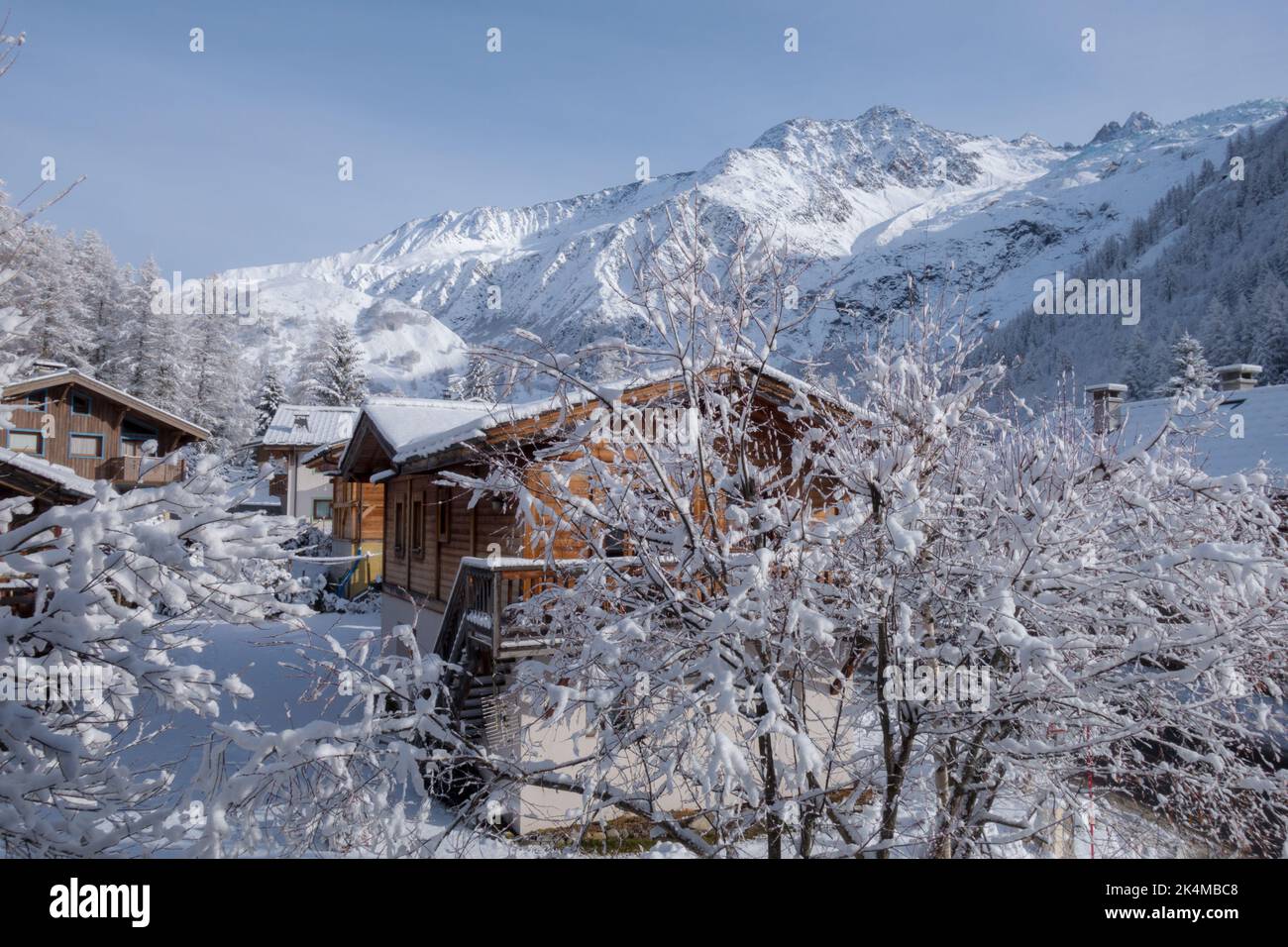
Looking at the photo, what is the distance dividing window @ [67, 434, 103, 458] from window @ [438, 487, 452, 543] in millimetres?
24747

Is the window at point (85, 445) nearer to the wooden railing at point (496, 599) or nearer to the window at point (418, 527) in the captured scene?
the window at point (418, 527)

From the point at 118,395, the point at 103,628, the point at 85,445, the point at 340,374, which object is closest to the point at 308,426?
the point at 85,445

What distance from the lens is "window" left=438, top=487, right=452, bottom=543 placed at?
1407cm

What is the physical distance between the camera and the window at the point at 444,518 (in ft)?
46.2

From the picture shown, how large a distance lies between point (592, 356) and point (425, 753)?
7.87ft

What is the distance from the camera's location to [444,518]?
14344mm

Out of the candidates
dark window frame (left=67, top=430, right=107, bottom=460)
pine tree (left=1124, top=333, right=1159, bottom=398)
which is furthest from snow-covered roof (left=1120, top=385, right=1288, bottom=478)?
dark window frame (left=67, top=430, right=107, bottom=460)

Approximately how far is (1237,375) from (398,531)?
80.4 ft

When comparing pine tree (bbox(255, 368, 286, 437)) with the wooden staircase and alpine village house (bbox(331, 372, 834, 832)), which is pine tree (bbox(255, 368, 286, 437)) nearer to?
alpine village house (bbox(331, 372, 834, 832))

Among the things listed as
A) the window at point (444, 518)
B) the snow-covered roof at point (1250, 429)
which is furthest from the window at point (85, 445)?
the snow-covered roof at point (1250, 429)

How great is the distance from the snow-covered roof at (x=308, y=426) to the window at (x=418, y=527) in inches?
1051
